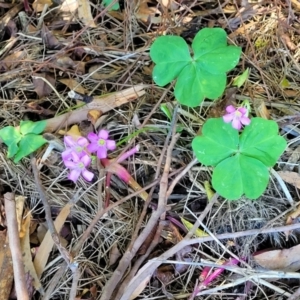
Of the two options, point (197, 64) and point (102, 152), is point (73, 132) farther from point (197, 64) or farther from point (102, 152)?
point (197, 64)

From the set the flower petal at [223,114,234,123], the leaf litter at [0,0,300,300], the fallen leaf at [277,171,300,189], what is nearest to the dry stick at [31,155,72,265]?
the leaf litter at [0,0,300,300]

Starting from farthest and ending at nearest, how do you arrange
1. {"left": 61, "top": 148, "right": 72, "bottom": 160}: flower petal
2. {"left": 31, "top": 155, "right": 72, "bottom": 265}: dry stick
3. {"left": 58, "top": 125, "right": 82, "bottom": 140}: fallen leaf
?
{"left": 58, "top": 125, "right": 82, "bottom": 140}: fallen leaf
{"left": 61, "top": 148, "right": 72, "bottom": 160}: flower petal
{"left": 31, "top": 155, "right": 72, "bottom": 265}: dry stick

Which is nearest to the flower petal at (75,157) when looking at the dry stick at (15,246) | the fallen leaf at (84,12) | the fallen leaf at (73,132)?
the fallen leaf at (73,132)

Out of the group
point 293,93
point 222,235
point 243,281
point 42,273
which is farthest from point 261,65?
point 42,273

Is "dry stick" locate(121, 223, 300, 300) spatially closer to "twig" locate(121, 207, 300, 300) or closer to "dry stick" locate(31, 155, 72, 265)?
"twig" locate(121, 207, 300, 300)

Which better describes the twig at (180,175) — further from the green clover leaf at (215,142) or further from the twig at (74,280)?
the twig at (74,280)

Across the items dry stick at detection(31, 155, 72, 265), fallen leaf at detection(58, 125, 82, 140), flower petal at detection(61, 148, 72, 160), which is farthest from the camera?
fallen leaf at detection(58, 125, 82, 140)

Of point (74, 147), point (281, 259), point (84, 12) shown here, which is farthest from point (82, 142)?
point (281, 259)
